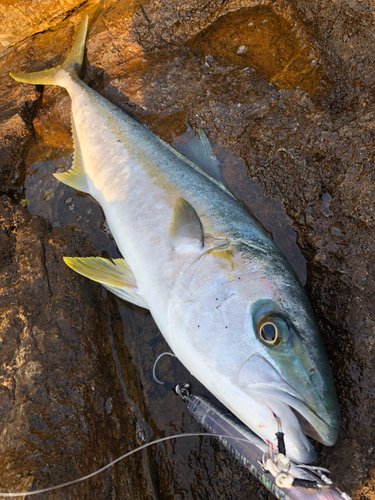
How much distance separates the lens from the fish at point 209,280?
1.42m

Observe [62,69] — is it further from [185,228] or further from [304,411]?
[304,411]

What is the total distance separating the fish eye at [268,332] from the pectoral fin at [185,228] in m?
0.60

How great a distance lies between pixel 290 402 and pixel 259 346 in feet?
0.86

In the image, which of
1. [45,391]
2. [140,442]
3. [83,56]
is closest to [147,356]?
[140,442]

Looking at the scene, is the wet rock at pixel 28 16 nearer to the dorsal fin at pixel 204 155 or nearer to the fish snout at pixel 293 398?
the dorsal fin at pixel 204 155

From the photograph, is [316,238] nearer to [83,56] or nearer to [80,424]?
[80,424]

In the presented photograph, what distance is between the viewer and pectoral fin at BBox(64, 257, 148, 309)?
2.14m

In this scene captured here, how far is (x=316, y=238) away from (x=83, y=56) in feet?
10.1

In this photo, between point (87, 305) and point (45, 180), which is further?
point (45, 180)

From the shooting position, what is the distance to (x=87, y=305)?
7.59 ft

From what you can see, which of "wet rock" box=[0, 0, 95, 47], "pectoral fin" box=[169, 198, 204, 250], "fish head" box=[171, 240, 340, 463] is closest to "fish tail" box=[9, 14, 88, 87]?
"wet rock" box=[0, 0, 95, 47]

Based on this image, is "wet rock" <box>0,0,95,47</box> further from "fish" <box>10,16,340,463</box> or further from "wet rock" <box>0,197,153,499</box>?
"wet rock" <box>0,197,153,499</box>

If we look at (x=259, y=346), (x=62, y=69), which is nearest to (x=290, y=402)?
(x=259, y=346)

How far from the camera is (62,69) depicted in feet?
10.3
